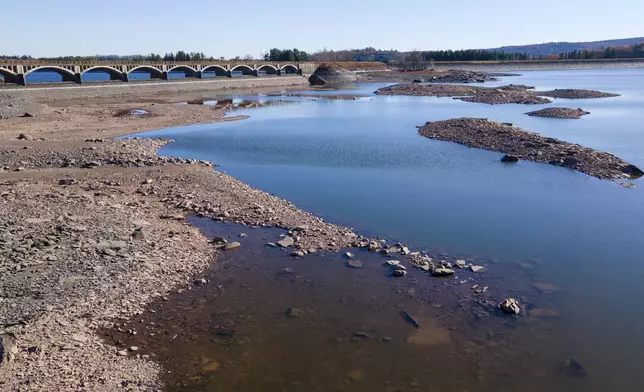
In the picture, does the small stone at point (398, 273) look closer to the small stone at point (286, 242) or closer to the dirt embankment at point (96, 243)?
the dirt embankment at point (96, 243)

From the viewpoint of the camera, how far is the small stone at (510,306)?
35.5 ft

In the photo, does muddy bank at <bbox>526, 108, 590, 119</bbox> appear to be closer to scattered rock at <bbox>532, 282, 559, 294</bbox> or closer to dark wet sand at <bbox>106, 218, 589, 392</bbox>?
dark wet sand at <bbox>106, 218, 589, 392</bbox>

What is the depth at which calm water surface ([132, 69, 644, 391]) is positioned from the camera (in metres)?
10.9

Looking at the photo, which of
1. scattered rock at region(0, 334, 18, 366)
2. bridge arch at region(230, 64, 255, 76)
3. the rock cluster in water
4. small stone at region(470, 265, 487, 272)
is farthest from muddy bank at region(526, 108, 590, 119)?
bridge arch at region(230, 64, 255, 76)

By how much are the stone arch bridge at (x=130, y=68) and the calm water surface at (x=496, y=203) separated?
3910 cm

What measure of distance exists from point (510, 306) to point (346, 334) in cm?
388

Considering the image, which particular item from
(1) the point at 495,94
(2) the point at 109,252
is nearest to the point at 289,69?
(1) the point at 495,94

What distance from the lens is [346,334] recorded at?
32.7 feet

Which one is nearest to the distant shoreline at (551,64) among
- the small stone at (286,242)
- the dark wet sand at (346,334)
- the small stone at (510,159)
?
the small stone at (510,159)

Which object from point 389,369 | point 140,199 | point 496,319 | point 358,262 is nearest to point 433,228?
point 358,262

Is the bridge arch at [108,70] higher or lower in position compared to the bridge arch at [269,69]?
lower

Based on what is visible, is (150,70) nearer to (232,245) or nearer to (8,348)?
(232,245)

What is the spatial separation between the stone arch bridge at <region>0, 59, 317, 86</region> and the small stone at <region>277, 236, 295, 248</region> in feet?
208

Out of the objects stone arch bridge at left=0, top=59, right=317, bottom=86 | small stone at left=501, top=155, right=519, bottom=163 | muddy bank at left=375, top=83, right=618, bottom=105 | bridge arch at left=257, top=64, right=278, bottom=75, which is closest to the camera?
small stone at left=501, top=155, right=519, bottom=163
